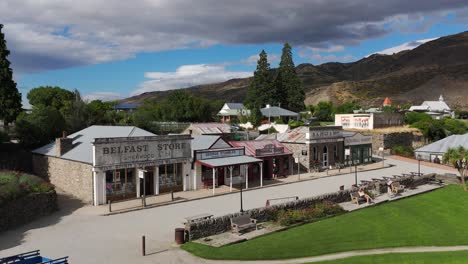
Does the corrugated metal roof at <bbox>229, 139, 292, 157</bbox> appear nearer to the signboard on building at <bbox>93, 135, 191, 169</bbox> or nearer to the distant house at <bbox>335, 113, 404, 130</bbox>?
the signboard on building at <bbox>93, 135, 191, 169</bbox>

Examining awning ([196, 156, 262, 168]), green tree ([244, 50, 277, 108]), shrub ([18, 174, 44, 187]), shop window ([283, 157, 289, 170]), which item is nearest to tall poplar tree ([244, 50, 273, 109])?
green tree ([244, 50, 277, 108])

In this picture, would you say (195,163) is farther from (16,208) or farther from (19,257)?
(19,257)

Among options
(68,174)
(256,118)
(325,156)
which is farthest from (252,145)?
(256,118)

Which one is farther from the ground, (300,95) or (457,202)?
(300,95)

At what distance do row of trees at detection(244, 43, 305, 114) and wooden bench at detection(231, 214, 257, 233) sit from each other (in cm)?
5994

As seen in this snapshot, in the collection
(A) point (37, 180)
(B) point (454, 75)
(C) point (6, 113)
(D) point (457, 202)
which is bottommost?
(D) point (457, 202)

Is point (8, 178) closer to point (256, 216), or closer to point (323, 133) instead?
point (256, 216)

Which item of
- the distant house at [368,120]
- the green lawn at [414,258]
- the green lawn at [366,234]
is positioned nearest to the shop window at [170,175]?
the green lawn at [366,234]

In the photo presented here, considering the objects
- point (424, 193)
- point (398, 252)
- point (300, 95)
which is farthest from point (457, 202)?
point (300, 95)

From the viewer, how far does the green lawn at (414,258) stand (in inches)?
620

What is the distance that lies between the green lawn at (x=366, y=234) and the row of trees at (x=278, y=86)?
55.2 m

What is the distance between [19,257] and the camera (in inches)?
566

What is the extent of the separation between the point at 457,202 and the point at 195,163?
1780 centimetres

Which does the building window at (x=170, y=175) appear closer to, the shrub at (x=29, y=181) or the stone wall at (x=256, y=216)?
the shrub at (x=29, y=181)
